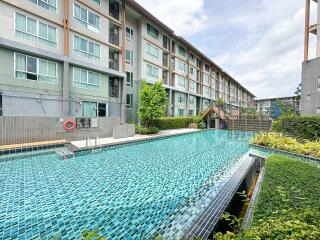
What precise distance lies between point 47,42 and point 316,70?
937 inches

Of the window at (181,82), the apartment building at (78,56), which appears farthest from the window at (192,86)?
the apartment building at (78,56)

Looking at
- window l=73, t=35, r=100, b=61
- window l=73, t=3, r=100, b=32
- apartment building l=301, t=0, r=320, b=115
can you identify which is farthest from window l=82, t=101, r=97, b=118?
apartment building l=301, t=0, r=320, b=115

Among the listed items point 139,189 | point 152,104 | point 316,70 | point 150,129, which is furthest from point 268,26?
point 139,189

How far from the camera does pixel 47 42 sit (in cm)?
1342

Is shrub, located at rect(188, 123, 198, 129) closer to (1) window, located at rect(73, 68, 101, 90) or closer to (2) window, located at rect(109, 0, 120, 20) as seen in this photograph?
(1) window, located at rect(73, 68, 101, 90)

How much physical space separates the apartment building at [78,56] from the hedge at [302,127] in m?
13.1

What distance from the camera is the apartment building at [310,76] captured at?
16.5 metres

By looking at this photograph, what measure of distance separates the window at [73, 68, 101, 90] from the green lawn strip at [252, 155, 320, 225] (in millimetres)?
15414

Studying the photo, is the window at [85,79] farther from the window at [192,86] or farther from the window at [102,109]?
the window at [192,86]

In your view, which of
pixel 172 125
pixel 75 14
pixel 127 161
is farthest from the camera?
pixel 172 125

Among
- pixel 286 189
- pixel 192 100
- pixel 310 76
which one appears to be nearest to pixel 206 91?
pixel 192 100

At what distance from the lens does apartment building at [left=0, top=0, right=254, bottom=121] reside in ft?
38.8

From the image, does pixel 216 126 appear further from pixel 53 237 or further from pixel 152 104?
pixel 53 237

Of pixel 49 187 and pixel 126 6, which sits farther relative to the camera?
pixel 126 6
